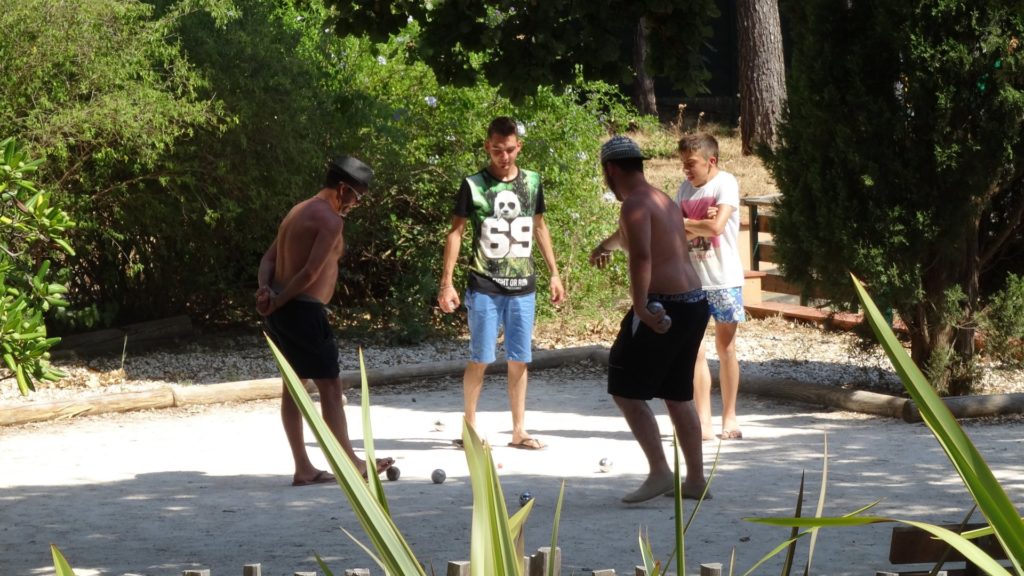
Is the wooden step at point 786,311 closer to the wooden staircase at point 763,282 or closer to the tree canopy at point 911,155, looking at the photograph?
the wooden staircase at point 763,282

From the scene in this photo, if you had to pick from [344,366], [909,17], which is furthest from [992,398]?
[344,366]

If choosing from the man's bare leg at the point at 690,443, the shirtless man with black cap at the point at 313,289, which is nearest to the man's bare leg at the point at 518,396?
the shirtless man with black cap at the point at 313,289

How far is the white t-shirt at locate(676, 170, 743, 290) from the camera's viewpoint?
729 centimetres

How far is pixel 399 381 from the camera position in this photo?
9.85 meters

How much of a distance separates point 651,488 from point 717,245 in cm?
184

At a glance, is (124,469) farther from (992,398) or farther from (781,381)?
(992,398)

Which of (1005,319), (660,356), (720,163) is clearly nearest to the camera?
(660,356)

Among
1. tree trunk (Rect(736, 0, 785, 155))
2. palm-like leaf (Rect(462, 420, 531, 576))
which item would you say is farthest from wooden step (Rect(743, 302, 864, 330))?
palm-like leaf (Rect(462, 420, 531, 576))

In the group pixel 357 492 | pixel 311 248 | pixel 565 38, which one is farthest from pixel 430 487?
pixel 357 492

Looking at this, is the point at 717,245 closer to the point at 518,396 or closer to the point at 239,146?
the point at 518,396

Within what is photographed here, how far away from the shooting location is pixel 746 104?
61.1 feet

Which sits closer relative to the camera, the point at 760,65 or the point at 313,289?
the point at 313,289

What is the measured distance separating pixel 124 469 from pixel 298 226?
6.13 ft

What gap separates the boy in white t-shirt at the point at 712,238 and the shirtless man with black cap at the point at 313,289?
1994mm
